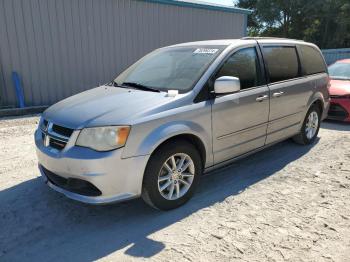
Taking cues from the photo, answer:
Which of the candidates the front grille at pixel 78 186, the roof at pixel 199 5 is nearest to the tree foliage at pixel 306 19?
the roof at pixel 199 5

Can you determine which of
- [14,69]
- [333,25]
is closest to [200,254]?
[14,69]

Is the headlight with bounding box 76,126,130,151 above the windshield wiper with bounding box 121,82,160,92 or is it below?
below

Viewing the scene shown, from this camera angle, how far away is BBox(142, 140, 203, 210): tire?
3402 mm

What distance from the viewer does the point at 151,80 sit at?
4242 mm

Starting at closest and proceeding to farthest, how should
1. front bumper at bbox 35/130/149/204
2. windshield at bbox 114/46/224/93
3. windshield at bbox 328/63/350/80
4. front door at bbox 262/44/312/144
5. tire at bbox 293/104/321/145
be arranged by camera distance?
front bumper at bbox 35/130/149/204 → windshield at bbox 114/46/224/93 → front door at bbox 262/44/312/144 → tire at bbox 293/104/321/145 → windshield at bbox 328/63/350/80

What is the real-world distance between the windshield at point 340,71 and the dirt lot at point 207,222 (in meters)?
4.66

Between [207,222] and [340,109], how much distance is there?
218 inches

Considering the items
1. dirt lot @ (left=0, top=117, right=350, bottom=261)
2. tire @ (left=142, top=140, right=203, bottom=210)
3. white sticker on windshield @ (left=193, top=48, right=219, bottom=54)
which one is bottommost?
dirt lot @ (left=0, top=117, right=350, bottom=261)

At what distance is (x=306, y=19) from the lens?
31.3m

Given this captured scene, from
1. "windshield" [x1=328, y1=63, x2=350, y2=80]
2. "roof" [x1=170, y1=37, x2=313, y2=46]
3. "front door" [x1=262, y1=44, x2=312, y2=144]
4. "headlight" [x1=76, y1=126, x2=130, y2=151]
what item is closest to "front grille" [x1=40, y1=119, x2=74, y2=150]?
"headlight" [x1=76, y1=126, x2=130, y2=151]

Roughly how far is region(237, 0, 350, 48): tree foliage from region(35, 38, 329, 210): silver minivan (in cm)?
2629

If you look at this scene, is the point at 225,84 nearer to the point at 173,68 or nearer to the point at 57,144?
the point at 173,68

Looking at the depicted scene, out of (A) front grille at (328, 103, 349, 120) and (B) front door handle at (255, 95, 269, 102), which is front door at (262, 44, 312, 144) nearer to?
(B) front door handle at (255, 95, 269, 102)

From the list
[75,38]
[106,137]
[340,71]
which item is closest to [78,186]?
[106,137]
